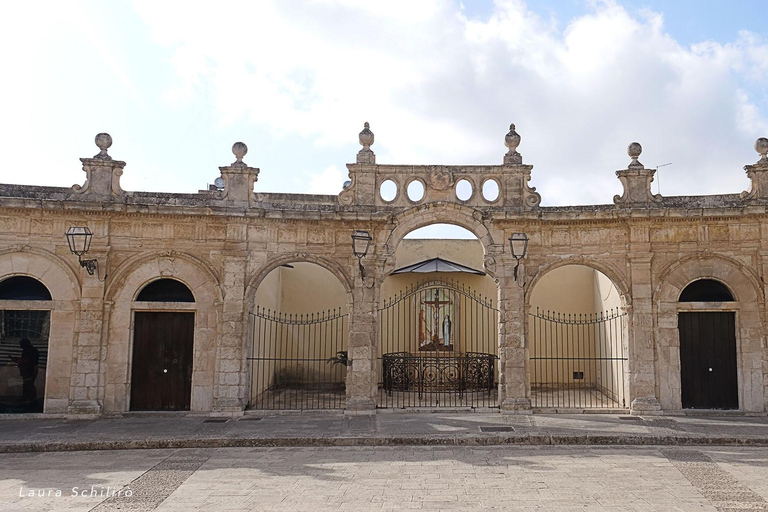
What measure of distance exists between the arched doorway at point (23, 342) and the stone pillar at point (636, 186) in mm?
11082

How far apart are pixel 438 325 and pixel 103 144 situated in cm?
880

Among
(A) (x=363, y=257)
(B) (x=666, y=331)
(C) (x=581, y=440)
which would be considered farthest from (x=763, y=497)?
(A) (x=363, y=257)

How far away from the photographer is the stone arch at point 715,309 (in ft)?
33.7

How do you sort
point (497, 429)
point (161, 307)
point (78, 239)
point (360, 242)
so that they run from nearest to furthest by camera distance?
point (497, 429)
point (78, 239)
point (360, 242)
point (161, 307)

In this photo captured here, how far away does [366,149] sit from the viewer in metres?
11.1

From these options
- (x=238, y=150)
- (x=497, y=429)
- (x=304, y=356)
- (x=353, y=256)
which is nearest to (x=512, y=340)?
(x=497, y=429)

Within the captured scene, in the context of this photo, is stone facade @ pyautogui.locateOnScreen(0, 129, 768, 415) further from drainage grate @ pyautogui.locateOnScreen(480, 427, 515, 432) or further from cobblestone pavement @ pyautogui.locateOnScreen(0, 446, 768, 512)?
cobblestone pavement @ pyautogui.locateOnScreen(0, 446, 768, 512)

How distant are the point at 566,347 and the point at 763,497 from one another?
8.92m

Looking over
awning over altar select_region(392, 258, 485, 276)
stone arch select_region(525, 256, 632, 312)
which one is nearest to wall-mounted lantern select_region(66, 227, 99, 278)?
awning over altar select_region(392, 258, 485, 276)

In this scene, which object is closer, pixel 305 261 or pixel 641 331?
pixel 641 331

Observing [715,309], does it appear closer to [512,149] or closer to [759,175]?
[759,175]

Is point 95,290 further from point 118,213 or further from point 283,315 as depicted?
point 283,315

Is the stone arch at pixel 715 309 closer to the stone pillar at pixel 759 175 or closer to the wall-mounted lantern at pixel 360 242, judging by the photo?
the stone pillar at pixel 759 175

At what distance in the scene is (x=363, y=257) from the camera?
10750 mm
